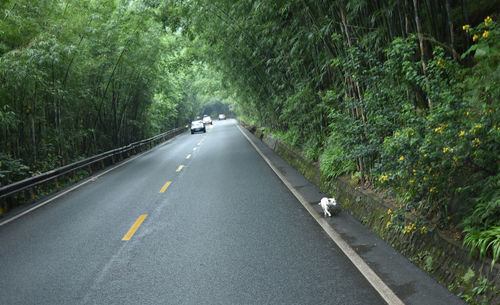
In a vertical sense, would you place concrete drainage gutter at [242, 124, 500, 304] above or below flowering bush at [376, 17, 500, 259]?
below

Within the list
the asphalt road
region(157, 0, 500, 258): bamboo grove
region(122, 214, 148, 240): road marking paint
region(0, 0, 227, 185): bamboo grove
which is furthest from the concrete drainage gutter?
region(0, 0, 227, 185): bamboo grove

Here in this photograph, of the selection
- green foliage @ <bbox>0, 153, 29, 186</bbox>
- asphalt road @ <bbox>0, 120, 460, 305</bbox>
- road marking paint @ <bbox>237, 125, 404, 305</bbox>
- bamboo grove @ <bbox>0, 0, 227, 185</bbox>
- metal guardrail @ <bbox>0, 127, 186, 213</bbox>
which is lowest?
road marking paint @ <bbox>237, 125, 404, 305</bbox>

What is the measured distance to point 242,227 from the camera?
6.77 m

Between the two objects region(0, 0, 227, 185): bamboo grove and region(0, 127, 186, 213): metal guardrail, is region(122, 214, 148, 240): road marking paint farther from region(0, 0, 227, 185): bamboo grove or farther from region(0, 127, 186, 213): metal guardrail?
region(0, 0, 227, 185): bamboo grove

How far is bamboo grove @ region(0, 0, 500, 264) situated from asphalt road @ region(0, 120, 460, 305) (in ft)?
4.19

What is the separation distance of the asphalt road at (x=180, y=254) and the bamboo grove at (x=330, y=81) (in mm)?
1276

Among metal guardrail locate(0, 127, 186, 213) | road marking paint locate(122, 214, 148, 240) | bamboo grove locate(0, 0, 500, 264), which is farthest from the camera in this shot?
metal guardrail locate(0, 127, 186, 213)

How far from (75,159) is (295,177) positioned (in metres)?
10.8

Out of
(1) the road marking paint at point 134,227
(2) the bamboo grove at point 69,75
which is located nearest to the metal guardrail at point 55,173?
(2) the bamboo grove at point 69,75

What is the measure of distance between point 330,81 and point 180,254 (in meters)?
6.18

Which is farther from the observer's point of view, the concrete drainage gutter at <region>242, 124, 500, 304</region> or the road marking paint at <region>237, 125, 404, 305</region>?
the road marking paint at <region>237, 125, 404, 305</region>

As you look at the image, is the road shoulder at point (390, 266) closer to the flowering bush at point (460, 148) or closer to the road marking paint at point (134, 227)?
the flowering bush at point (460, 148)

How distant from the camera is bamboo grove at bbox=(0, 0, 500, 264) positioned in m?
4.10

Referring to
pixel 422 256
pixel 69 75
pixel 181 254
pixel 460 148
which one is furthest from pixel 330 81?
pixel 69 75
